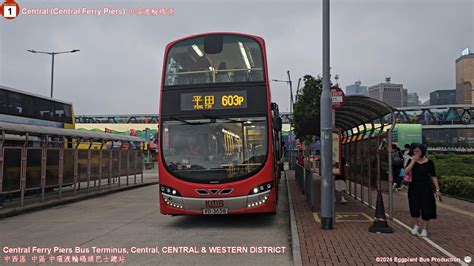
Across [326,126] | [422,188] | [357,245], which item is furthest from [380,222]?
[326,126]

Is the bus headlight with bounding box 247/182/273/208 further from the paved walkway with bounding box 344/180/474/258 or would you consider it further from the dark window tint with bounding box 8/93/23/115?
the dark window tint with bounding box 8/93/23/115

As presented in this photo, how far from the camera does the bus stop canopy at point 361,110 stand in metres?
9.46

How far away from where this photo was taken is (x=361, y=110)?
11039 mm

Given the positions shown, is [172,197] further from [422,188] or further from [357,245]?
[422,188]

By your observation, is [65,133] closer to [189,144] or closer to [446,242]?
[189,144]

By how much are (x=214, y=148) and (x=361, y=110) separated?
419cm

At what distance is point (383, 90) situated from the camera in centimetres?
3578

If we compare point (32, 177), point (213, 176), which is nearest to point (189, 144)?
point (213, 176)

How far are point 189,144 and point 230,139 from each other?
2.96 feet

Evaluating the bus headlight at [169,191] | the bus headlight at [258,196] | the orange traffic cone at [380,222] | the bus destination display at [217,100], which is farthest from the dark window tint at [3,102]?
the orange traffic cone at [380,222]

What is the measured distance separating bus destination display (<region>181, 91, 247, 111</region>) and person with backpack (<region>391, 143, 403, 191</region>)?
19.7 feet

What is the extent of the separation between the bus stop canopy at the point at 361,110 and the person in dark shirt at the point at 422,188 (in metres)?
1.76

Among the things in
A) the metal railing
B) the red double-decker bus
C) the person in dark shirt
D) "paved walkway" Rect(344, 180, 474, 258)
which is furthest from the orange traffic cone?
the metal railing

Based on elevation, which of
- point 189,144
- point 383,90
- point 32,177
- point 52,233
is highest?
point 383,90
